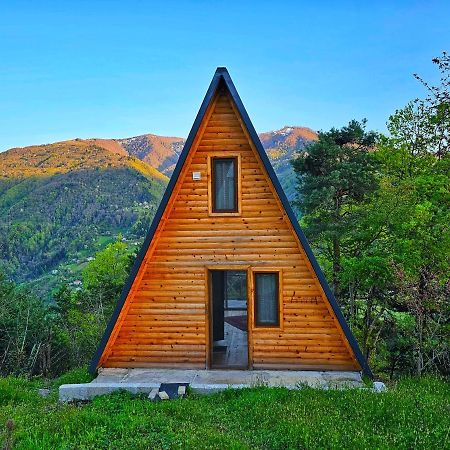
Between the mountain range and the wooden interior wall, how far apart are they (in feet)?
176

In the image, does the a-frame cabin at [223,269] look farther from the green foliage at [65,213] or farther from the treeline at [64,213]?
the green foliage at [65,213]

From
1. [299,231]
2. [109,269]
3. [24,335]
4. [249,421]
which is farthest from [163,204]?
[109,269]

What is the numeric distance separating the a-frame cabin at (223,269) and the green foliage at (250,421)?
1.61 metres

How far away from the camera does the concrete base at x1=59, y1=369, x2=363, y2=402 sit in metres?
8.80

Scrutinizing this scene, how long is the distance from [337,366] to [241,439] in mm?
4141

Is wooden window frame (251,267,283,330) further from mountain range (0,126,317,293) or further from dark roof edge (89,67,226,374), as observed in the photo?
mountain range (0,126,317,293)

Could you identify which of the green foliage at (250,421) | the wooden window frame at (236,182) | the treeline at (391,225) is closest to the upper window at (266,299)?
the wooden window frame at (236,182)

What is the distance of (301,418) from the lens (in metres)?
6.68

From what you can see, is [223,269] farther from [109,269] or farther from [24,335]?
[109,269]

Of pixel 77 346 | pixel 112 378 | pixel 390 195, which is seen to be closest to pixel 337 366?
pixel 112 378

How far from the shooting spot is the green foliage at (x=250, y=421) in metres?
6.03

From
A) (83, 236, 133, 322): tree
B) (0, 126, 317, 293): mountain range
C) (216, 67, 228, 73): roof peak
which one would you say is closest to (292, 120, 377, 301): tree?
(216, 67, 228, 73): roof peak

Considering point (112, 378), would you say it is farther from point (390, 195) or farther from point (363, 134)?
point (363, 134)

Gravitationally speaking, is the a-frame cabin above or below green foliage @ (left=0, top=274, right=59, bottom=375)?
above
